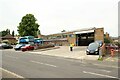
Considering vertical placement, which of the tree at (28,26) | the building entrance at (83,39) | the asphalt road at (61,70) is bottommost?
the asphalt road at (61,70)

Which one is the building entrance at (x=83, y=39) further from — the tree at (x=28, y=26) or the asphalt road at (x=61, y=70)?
the asphalt road at (x=61, y=70)

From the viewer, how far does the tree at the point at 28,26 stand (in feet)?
323

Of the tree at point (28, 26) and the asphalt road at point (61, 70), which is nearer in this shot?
the asphalt road at point (61, 70)

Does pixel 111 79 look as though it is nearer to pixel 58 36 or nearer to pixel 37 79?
pixel 37 79

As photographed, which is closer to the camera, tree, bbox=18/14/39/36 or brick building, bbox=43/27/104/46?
brick building, bbox=43/27/104/46

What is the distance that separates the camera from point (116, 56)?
28.3 m

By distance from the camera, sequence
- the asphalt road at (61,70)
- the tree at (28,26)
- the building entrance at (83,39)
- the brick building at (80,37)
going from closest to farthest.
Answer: the asphalt road at (61,70)
the brick building at (80,37)
the building entrance at (83,39)
the tree at (28,26)

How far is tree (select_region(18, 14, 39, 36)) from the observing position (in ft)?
323

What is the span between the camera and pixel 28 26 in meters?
99.2

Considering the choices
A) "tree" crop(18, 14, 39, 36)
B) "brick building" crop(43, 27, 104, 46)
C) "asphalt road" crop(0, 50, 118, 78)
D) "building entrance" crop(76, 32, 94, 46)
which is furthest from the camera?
"tree" crop(18, 14, 39, 36)

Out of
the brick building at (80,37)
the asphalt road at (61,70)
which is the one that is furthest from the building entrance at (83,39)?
the asphalt road at (61,70)

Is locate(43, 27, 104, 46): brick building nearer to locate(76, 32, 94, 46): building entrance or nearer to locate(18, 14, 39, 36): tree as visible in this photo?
locate(76, 32, 94, 46): building entrance

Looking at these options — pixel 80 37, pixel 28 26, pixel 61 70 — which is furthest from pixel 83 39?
pixel 61 70

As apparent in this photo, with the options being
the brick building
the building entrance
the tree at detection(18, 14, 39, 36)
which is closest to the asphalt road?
the brick building
